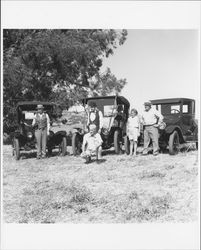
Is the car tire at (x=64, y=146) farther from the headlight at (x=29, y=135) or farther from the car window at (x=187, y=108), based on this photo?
the car window at (x=187, y=108)

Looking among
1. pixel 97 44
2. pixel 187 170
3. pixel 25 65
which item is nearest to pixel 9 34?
pixel 25 65

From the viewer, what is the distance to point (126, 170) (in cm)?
853

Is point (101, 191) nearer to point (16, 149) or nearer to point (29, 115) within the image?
point (16, 149)

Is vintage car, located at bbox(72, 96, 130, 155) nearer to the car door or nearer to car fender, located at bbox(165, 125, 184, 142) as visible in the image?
car fender, located at bbox(165, 125, 184, 142)

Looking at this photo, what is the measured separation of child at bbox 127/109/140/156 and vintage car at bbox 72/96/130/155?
0.50m

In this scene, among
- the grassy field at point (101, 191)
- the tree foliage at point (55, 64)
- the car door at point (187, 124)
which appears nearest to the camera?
the grassy field at point (101, 191)

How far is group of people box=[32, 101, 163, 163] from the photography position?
9344 mm

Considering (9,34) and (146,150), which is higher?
(9,34)

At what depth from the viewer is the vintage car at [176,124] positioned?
33.8ft

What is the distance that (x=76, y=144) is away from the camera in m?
10.3

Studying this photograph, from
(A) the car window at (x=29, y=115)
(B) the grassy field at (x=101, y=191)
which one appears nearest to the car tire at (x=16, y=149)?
(B) the grassy field at (x=101, y=191)

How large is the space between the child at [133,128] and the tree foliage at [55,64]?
1.19 meters

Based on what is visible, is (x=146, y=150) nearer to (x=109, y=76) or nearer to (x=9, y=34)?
(x=109, y=76)

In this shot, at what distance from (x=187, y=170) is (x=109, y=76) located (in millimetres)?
2512
